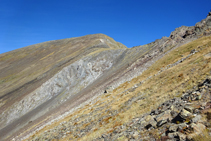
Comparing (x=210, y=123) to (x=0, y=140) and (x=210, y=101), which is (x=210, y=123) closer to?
(x=210, y=101)

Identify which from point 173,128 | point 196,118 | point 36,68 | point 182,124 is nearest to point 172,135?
point 173,128

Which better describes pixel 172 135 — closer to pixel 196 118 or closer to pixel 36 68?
pixel 196 118

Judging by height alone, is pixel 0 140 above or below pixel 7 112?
below

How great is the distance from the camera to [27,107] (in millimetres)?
54906

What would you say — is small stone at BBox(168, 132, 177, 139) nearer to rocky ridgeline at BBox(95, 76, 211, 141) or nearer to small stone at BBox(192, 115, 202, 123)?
rocky ridgeline at BBox(95, 76, 211, 141)

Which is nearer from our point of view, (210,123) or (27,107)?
(210,123)

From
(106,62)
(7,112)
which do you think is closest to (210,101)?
(106,62)

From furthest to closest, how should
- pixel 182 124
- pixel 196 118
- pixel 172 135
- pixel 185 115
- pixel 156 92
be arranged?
pixel 156 92, pixel 185 115, pixel 182 124, pixel 196 118, pixel 172 135

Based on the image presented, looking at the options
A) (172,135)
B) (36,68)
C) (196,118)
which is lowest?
(172,135)

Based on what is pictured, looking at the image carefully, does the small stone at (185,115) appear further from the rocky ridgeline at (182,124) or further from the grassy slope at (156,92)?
the grassy slope at (156,92)

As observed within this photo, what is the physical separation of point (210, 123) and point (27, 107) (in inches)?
2396

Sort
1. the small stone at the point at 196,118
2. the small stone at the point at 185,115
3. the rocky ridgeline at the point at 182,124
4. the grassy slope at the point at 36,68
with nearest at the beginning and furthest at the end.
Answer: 1. the rocky ridgeline at the point at 182,124
2. the small stone at the point at 196,118
3. the small stone at the point at 185,115
4. the grassy slope at the point at 36,68

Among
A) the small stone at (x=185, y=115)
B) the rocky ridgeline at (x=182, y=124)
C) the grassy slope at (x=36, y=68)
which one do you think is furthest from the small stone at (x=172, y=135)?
the grassy slope at (x=36, y=68)

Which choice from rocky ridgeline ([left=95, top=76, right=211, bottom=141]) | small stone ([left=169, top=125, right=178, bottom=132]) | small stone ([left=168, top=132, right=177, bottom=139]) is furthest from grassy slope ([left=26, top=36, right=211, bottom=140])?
small stone ([left=168, top=132, right=177, bottom=139])
